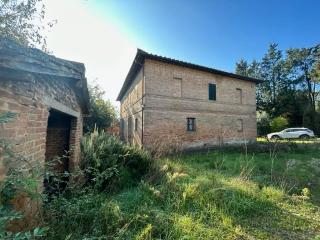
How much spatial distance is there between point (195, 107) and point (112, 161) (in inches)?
407

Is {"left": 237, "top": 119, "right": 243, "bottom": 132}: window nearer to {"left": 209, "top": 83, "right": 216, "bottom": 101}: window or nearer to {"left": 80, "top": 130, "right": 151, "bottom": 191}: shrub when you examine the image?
{"left": 209, "top": 83, "right": 216, "bottom": 101}: window

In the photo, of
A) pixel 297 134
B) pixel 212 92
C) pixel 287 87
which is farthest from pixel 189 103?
pixel 287 87

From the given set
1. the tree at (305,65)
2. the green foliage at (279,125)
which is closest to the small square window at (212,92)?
the green foliage at (279,125)

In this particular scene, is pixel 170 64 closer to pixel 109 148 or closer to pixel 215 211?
pixel 109 148

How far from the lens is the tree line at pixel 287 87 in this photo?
33906mm

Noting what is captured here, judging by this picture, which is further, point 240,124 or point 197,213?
point 240,124

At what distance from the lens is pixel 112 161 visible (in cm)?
700

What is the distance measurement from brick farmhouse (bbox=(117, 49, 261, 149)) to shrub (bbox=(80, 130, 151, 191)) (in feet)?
16.0

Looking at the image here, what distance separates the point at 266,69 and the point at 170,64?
3462cm

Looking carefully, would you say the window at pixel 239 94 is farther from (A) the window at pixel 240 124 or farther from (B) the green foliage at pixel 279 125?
(B) the green foliage at pixel 279 125

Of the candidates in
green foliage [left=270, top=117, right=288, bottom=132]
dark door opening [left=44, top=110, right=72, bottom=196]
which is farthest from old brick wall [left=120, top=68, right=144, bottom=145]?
green foliage [left=270, top=117, right=288, bottom=132]

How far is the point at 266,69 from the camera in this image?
1695 inches

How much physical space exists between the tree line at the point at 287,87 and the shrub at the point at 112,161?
29.4 meters

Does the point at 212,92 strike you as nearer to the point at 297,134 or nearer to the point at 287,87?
the point at 297,134
